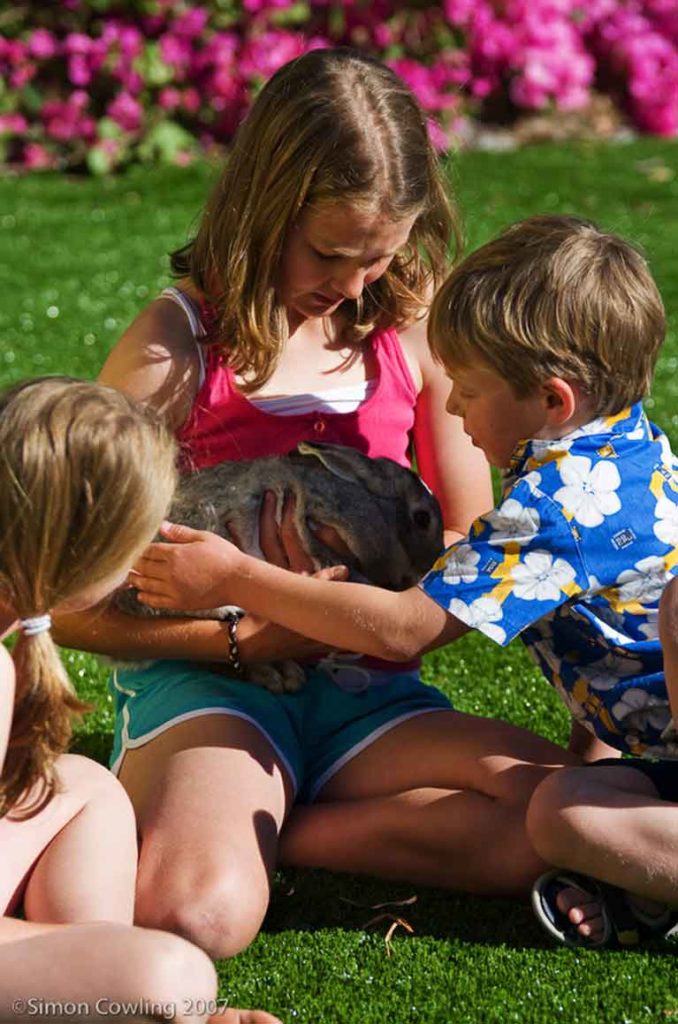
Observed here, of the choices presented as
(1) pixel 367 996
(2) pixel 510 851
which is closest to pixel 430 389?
(2) pixel 510 851

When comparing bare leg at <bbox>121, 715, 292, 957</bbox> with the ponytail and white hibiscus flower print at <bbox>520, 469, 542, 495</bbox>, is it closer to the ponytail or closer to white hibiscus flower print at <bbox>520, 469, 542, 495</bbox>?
the ponytail

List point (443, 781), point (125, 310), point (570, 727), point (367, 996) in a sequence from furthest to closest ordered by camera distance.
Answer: point (125, 310)
point (570, 727)
point (443, 781)
point (367, 996)

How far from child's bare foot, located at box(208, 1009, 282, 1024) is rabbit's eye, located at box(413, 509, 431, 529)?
117 centimetres

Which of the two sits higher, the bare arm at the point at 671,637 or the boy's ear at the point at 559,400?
the boy's ear at the point at 559,400

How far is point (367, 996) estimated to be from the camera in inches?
108

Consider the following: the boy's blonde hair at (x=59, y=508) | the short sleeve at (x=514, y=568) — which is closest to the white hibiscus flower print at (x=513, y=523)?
the short sleeve at (x=514, y=568)

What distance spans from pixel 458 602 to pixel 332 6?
9.19 metres

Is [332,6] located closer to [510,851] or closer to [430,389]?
[430,389]

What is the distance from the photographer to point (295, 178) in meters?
3.29

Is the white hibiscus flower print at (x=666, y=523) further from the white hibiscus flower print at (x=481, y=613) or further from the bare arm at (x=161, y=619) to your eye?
the bare arm at (x=161, y=619)

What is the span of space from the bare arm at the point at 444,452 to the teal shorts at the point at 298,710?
44 centimetres

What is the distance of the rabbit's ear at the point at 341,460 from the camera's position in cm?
331

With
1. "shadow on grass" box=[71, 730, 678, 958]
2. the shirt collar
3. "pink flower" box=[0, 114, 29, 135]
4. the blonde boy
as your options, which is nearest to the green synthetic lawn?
"shadow on grass" box=[71, 730, 678, 958]

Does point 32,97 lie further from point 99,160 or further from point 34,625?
point 34,625
